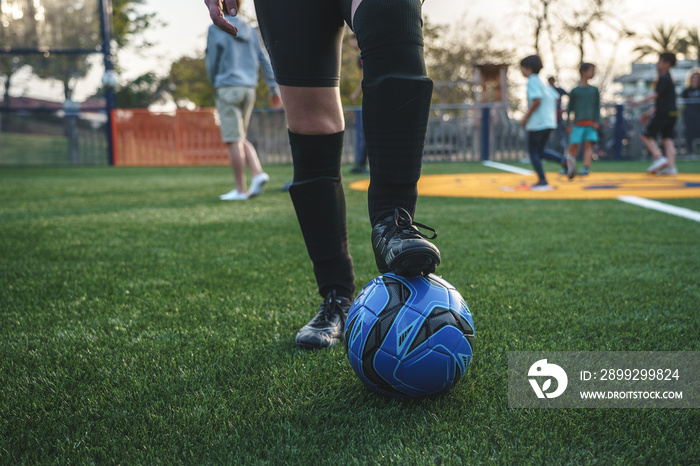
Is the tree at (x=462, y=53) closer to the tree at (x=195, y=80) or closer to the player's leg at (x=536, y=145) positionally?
the tree at (x=195, y=80)

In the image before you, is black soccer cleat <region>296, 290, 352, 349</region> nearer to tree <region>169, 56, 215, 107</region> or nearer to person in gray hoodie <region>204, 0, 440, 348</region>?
person in gray hoodie <region>204, 0, 440, 348</region>

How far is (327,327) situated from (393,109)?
0.73m

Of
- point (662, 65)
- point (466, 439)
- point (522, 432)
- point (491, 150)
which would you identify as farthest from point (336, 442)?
point (491, 150)

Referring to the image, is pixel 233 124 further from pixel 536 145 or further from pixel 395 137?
pixel 395 137

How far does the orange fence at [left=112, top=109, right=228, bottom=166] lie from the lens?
1659 cm

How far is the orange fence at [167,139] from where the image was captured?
1659 centimetres

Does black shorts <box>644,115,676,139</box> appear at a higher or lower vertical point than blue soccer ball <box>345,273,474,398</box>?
higher

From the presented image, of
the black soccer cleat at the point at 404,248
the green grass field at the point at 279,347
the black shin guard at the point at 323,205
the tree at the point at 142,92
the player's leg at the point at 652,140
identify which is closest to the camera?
the green grass field at the point at 279,347

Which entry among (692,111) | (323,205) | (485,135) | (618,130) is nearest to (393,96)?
(323,205)

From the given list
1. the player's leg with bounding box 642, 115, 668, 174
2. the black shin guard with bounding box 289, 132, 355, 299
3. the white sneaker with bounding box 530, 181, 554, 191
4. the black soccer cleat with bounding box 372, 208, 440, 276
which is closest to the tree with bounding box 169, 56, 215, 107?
the player's leg with bounding box 642, 115, 668, 174

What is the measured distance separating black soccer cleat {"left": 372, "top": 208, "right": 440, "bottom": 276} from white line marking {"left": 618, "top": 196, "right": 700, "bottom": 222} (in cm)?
398

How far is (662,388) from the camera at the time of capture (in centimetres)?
144

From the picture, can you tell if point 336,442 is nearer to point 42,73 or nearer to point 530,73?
point 530,73

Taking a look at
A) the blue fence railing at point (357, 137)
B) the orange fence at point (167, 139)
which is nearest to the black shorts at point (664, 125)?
the blue fence railing at point (357, 137)
